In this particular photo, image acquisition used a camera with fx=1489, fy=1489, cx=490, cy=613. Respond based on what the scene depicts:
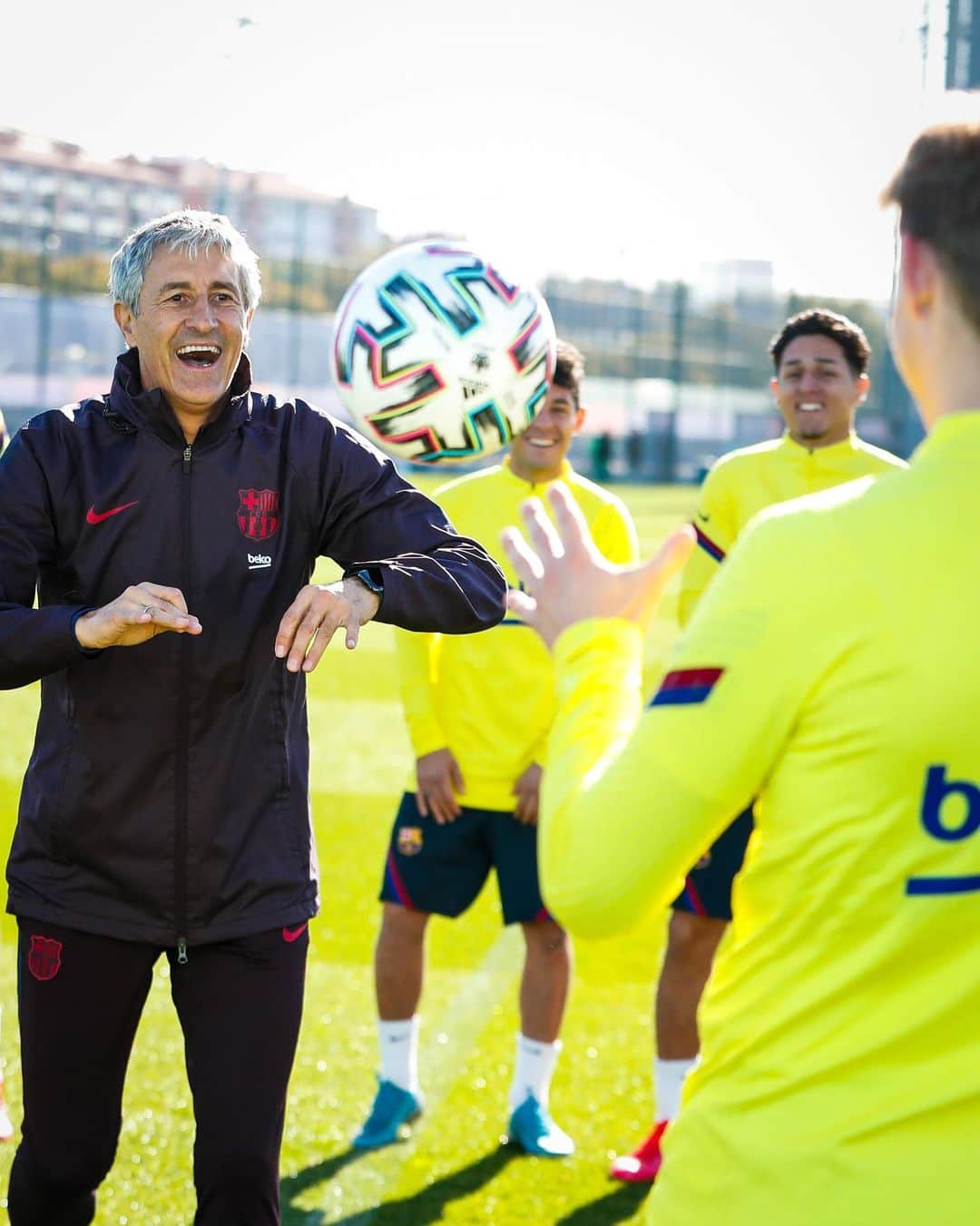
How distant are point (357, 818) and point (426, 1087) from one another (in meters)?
3.31

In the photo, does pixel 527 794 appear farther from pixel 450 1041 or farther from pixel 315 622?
pixel 315 622

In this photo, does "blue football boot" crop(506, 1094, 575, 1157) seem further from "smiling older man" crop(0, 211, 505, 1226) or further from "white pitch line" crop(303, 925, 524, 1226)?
"smiling older man" crop(0, 211, 505, 1226)

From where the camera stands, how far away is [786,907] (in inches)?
59.4

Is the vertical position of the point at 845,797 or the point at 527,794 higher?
the point at 845,797

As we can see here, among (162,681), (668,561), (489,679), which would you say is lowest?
(489,679)

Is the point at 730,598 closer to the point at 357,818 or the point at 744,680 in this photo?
the point at 744,680

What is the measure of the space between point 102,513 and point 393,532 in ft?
1.90

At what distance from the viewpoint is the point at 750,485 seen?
15.6ft

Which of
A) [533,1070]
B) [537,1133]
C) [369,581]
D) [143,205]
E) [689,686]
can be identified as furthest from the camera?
[143,205]

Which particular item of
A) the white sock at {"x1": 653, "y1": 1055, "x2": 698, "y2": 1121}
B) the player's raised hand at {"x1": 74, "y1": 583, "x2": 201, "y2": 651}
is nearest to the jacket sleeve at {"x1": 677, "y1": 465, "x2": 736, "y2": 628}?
the white sock at {"x1": 653, "y1": 1055, "x2": 698, "y2": 1121}

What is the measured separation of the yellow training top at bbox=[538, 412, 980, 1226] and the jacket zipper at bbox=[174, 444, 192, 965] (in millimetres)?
1413

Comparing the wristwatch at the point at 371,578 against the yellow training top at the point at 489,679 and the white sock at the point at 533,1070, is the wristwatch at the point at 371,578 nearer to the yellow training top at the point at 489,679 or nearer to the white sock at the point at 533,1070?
the yellow training top at the point at 489,679

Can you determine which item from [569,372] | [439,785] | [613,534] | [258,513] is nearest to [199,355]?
[258,513]

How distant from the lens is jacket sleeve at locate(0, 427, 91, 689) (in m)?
2.57
